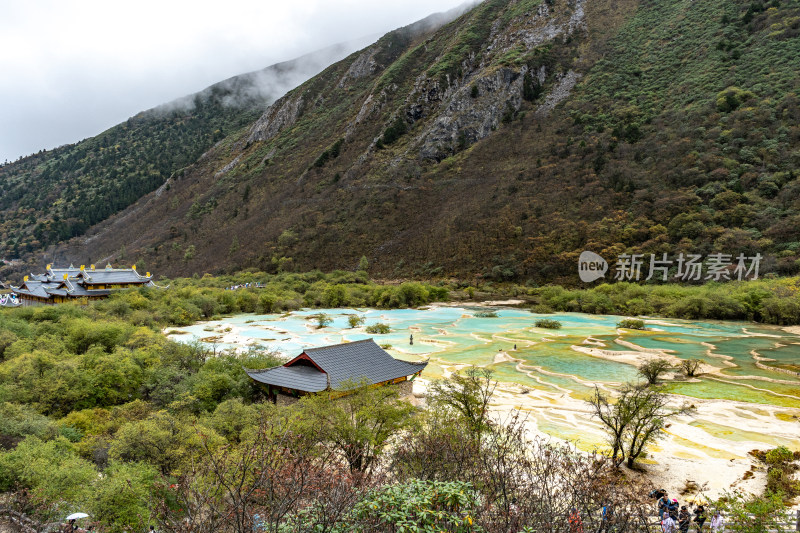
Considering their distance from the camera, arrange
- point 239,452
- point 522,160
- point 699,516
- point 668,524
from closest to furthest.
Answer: point 668,524
point 699,516
point 239,452
point 522,160

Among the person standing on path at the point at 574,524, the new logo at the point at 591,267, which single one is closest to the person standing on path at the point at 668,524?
the person standing on path at the point at 574,524

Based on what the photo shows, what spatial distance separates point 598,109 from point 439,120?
3043cm

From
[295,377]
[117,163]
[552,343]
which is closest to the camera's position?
[295,377]

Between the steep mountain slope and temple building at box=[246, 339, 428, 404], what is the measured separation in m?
121

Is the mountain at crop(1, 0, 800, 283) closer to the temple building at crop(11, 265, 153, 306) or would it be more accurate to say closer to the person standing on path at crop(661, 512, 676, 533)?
the temple building at crop(11, 265, 153, 306)

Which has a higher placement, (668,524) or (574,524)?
(574,524)

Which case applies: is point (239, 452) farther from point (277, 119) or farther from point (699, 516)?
point (277, 119)

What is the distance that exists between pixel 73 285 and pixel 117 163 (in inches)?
4642

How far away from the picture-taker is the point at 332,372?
15219mm

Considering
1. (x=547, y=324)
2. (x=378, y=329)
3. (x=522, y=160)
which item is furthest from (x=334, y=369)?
(x=522, y=160)

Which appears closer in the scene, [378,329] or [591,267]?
[378,329]

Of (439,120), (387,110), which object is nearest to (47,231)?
(387,110)

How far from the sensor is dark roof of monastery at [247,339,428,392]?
14.8 metres

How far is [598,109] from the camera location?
78.6 meters
